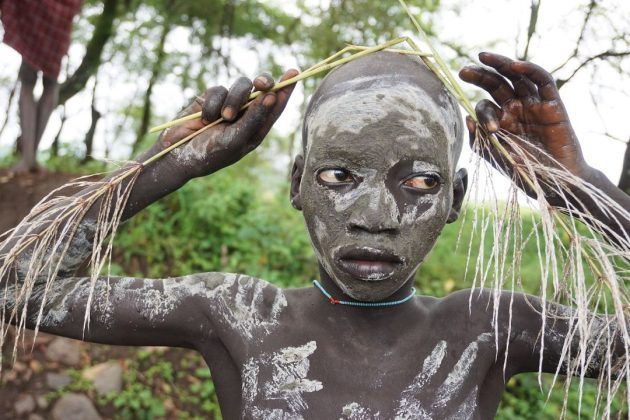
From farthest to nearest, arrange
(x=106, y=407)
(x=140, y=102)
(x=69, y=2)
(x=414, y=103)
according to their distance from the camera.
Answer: (x=140, y=102) < (x=69, y=2) < (x=106, y=407) < (x=414, y=103)

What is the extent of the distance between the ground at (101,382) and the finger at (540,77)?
2879mm

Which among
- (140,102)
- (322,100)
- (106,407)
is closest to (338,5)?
(140,102)

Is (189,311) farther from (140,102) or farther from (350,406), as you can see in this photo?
(140,102)

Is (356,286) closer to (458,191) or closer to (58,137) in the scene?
(458,191)

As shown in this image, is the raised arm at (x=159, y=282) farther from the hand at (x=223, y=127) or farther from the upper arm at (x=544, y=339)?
the upper arm at (x=544, y=339)

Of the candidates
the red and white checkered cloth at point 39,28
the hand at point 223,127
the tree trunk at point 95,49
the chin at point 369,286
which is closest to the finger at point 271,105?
the hand at point 223,127

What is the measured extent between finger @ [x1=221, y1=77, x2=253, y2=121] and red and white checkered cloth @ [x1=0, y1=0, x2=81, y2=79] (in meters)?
3.00

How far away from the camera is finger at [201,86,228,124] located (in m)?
1.81

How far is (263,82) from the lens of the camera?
1791 millimetres

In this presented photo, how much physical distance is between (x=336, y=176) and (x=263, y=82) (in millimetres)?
320

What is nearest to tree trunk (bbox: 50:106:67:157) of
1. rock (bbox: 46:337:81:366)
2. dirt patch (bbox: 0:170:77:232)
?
dirt patch (bbox: 0:170:77:232)

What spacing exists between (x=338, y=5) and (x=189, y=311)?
19.3 ft

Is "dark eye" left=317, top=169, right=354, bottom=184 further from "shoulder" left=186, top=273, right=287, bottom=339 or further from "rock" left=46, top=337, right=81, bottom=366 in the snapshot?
"rock" left=46, top=337, right=81, bottom=366

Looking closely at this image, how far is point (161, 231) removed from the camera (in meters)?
4.84
